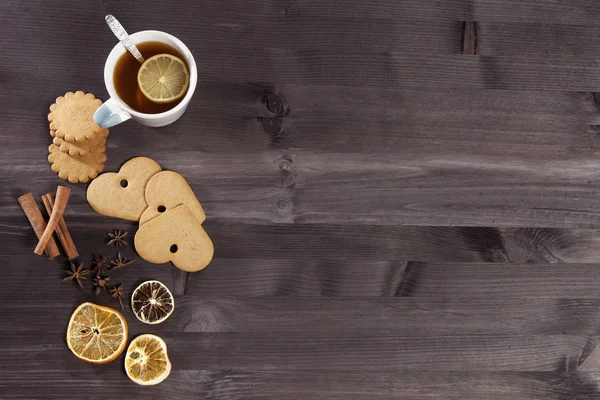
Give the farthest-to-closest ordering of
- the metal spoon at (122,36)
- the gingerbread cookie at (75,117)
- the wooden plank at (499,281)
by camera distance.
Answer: the wooden plank at (499,281)
the gingerbread cookie at (75,117)
the metal spoon at (122,36)

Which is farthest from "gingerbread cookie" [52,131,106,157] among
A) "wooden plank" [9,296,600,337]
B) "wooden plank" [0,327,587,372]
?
"wooden plank" [0,327,587,372]

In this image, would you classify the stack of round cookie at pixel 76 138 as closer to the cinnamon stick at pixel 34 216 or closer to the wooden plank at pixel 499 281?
the cinnamon stick at pixel 34 216

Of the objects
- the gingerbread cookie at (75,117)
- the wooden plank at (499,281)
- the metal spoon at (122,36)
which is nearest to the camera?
the metal spoon at (122,36)

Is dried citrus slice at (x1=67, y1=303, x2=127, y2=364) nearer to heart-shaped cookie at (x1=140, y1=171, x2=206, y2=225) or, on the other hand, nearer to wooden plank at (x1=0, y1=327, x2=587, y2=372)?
wooden plank at (x1=0, y1=327, x2=587, y2=372)

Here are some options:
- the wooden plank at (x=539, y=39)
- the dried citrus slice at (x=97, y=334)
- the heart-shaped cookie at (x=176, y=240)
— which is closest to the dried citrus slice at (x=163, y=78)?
the heart-shaped cookie at (x=176, y=240)

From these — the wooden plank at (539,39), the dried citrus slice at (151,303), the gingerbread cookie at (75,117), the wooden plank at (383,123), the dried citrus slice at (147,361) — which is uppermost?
the wooden plank at (539,39)

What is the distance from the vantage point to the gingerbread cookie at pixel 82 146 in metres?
1.28

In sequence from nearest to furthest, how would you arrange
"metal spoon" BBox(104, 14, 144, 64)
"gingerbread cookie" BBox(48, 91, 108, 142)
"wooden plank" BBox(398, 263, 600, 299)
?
1. "metal spoon" BBox(104, 14, 144, 64)
2. "gingerbread cookie" BBox(48, 91, 108, 142)
3. "wooden plank" BBox(398, 263, 600, 299)

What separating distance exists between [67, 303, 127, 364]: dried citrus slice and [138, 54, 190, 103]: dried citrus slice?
527 mm

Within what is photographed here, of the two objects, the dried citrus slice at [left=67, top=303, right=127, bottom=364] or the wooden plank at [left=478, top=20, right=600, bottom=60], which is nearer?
the dried citrus slice at [left=67, top=303, right=127, bottom=364]

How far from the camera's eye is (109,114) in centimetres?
115

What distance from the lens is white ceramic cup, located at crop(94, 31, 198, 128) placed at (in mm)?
1153

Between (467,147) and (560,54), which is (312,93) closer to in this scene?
(467,147)

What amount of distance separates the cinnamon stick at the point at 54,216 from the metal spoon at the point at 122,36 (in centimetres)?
36
